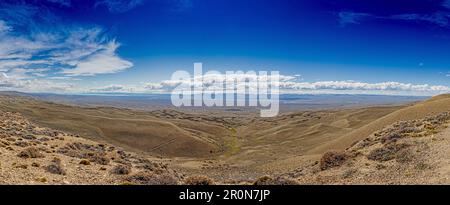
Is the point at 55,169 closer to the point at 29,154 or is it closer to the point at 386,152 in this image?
the point at 29,154

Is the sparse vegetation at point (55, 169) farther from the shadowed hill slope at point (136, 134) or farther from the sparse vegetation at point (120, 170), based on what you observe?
the shadowed hill slope at point (136, 134)

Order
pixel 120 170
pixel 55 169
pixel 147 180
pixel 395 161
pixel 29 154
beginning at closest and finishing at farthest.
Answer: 1. pixel 55 169
2. pixel 147 180
3. pixel 395 161
4. pixel 29 154
5. pixel 120 170

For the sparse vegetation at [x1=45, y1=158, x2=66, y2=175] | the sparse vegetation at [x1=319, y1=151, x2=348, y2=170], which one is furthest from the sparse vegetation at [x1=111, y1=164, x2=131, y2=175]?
the sparse vegetation at [x1=319, y1=151, x2=348, y2=170]

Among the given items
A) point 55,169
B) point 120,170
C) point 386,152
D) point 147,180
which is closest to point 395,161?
point 386,152

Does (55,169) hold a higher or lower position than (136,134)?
higher

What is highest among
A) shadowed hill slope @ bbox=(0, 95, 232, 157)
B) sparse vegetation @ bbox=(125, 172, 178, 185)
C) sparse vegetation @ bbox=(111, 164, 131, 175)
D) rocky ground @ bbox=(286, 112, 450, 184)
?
rocky ground @ bbox=(286, 112, 450, 184)


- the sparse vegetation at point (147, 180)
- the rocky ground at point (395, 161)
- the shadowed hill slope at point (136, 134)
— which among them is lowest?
the shadowed hill slope at point (136, 134)

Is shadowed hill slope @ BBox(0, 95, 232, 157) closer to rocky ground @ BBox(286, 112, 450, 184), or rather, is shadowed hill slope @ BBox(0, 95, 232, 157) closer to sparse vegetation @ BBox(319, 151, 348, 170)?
sparse vegetation @ BBox(319, 151, 348, 170)

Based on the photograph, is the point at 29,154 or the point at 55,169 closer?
the point at 55,169

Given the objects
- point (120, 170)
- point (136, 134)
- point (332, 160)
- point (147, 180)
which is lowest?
point (136, 134)

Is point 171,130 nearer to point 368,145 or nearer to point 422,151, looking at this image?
point 368,145

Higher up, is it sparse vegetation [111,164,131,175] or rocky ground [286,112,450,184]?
rocky ground [286,112,450,184]

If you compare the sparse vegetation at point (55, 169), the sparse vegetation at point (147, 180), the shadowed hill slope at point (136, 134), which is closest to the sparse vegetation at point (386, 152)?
the sparse vegetation at point (147, 180)

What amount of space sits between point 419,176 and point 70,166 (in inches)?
802
